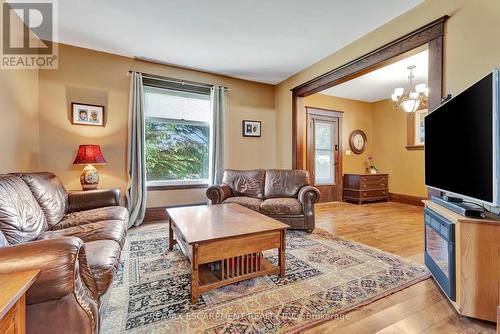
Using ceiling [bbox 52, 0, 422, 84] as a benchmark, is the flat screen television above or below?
below

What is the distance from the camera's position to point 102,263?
1.28 meters

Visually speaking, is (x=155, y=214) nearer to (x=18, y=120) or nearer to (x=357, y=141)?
(x=18, y=120)

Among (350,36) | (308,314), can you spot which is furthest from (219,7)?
(308,314)

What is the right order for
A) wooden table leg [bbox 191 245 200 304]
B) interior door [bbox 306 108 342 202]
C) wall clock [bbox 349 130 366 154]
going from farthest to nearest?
wall clock [bbox 349 130 366 154]
interior door [bbox 306 108 342 202]
wooden table leg [bbox 191 245 200 304]

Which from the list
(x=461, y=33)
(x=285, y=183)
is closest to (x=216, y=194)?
(x=285, y=183)

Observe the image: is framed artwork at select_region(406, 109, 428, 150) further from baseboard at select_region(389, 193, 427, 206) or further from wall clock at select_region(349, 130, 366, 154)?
baseboard at select_region(389, 193, 427, 206)

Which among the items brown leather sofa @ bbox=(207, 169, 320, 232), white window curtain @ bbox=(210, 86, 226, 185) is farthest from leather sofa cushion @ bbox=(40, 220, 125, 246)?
white window curtain @ bbox=(210, 86, 226, 185)

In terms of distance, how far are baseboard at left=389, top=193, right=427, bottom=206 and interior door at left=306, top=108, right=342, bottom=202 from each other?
1259 mm

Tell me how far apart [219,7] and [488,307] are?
10.8ft

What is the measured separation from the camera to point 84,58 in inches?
130

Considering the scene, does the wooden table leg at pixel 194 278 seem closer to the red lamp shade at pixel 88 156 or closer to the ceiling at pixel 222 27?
the red lamp shade at pixel 88 156

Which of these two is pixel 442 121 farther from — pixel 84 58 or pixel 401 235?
pixel 84 58

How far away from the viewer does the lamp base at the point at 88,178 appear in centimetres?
299

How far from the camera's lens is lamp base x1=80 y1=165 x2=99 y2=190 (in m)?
2.99
